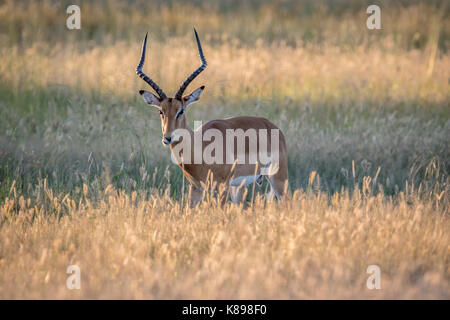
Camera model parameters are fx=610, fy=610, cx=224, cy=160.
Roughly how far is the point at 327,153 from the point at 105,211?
4.89m

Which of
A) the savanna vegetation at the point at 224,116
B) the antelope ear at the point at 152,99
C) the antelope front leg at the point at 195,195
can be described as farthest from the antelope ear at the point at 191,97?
the antelope front leg at the point at 195,195

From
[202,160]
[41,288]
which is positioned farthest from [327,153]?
[41,288]

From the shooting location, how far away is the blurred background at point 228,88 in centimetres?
1049

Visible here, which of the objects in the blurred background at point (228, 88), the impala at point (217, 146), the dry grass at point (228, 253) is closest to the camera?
the dry grass at point (228, 253)

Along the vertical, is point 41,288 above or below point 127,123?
below

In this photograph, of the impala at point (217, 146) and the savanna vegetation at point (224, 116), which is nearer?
the savanna vegetation at point (224, 116)

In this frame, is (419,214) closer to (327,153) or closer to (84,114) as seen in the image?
(327,153)

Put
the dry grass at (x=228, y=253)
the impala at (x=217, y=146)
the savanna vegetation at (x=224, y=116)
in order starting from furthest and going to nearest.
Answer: the impala at (x=217, y=146)
the savanna vegetation at (x=224, y=116)
the dry grass at (x=228, y=253)

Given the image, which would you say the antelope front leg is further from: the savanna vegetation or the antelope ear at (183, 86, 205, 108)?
the antelope ear at (183, 86, 205, 108)

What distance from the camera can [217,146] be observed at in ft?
27.9

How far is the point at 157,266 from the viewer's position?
6016mm

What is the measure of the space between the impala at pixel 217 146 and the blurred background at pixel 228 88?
503 millimetres

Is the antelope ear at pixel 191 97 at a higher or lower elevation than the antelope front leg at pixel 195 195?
higher

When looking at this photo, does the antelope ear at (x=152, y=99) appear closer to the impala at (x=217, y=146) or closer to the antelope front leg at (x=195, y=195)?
the impala at (x=217, y=146)
